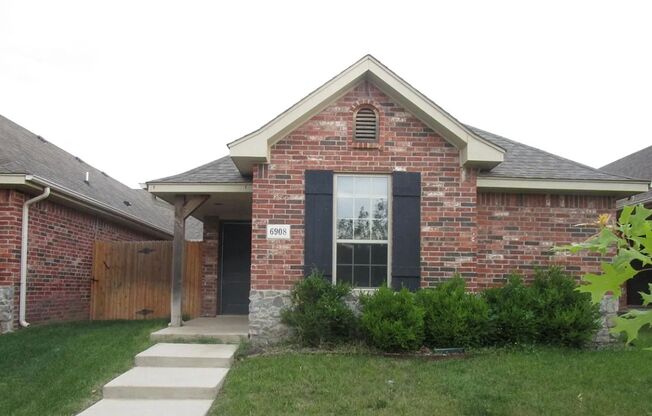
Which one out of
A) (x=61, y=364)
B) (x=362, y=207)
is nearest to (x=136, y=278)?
(x=61, y=364)

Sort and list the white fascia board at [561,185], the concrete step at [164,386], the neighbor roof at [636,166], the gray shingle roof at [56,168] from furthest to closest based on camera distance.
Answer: the neighbor roof at [636,166] < the gray shingle roof at [56,168] < the white fascia board at [561,185] < the concrete step at [164,386]

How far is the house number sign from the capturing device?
8.84 meters

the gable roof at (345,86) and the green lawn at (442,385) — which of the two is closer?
the green lawn at (442,385)

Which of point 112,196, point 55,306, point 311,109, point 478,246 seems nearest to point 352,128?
point 311,109

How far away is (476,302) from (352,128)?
3.11 meters

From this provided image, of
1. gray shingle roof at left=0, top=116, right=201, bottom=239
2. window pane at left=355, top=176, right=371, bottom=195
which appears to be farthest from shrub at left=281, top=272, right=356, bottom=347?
gray shingle roof at left=0, top=116, right=201, bottom=239

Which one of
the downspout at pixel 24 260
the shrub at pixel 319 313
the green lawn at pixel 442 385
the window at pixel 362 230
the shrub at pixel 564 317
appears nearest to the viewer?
the green lawn at pixel 442 385

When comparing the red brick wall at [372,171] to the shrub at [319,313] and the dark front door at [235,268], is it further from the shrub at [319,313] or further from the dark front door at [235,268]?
the dark front door at [235,268]

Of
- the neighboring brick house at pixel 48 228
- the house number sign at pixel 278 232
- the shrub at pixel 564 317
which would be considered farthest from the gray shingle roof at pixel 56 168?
the shrub at pixel 564 317

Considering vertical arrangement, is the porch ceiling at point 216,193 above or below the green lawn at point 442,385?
above

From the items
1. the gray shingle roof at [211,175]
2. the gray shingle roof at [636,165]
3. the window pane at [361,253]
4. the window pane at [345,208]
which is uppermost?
the gray shingle roof at [636,165]

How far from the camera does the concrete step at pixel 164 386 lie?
6.54 metres

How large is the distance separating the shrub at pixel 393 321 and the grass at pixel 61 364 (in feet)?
10.4

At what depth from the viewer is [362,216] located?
8.99 meters
